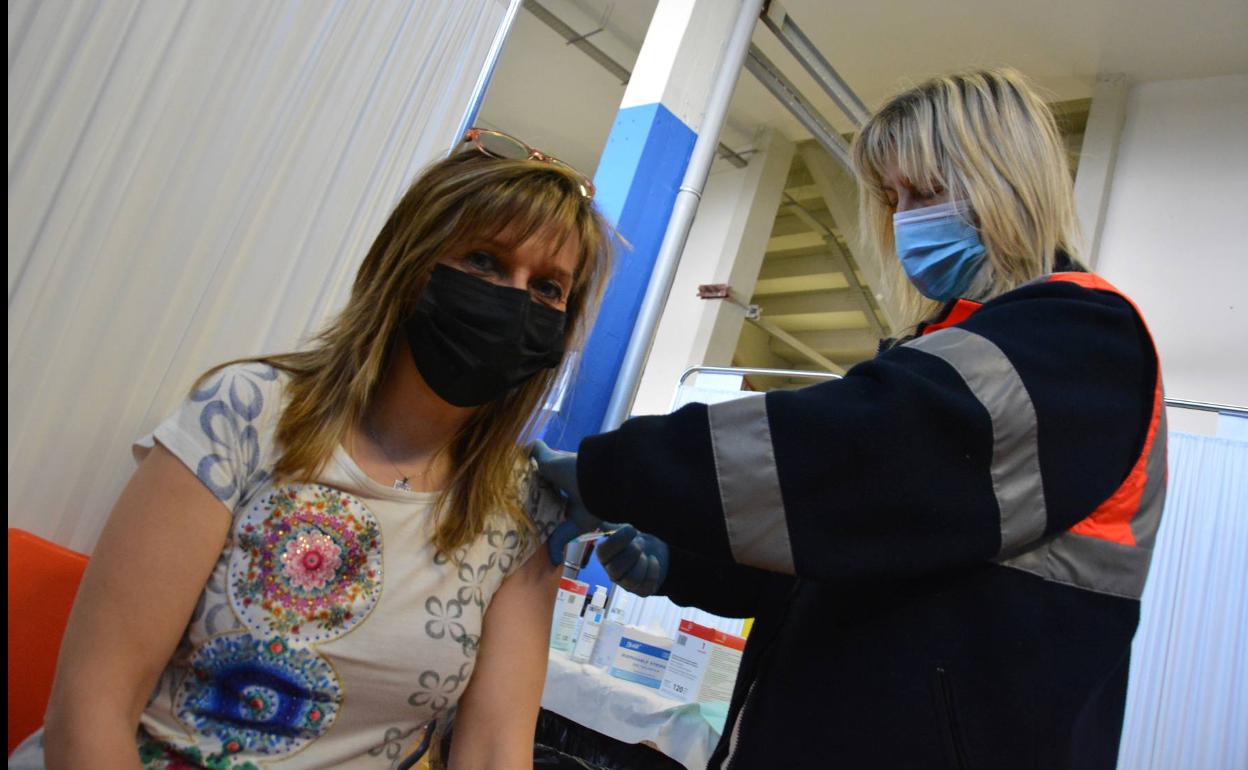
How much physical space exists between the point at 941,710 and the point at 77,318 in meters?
1.73

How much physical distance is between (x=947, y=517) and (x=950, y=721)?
0.22 m

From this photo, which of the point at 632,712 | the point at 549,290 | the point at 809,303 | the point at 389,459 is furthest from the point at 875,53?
the point at 389,459

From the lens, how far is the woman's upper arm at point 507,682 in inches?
48.1

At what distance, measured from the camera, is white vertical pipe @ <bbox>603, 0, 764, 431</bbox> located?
136 inches

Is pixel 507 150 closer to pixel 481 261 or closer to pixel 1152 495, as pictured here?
pixel 481 261

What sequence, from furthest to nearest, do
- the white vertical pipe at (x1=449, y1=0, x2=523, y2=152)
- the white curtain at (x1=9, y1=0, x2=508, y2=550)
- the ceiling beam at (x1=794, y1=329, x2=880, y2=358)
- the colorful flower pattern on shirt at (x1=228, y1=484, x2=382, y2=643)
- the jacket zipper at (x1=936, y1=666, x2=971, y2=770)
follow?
the ceiling beam at (x1=794, y1=329, x2=880, y2=358) < the white vertical pipe at (x1=449, y1=0, x2=523, y2=152) < the white curtain at (x1=9, y1=0, x2=508, y2=550) < the colorful flower pattern on shirt at (x1=228, y1=484, x2=382, y2=643) < the jacket zipper at (x1=936, y1=666, x2=971, y2=770)

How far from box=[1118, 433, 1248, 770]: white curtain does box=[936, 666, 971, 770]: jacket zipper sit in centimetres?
250

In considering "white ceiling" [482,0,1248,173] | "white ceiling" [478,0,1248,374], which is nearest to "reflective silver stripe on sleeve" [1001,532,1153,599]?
"white ceiling" [478,0,1248,374]

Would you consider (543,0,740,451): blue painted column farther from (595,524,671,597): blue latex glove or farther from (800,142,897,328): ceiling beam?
(800,142,897,328): ceiling beam

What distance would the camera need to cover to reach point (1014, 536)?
943 mm

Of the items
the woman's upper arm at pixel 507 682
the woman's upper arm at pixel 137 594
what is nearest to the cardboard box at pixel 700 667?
the woman's upper arm at pixel 507 682

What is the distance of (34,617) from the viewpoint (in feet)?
4.68

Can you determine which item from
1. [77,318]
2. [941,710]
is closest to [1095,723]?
[941,710]

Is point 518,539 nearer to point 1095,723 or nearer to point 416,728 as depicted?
point 416,728
